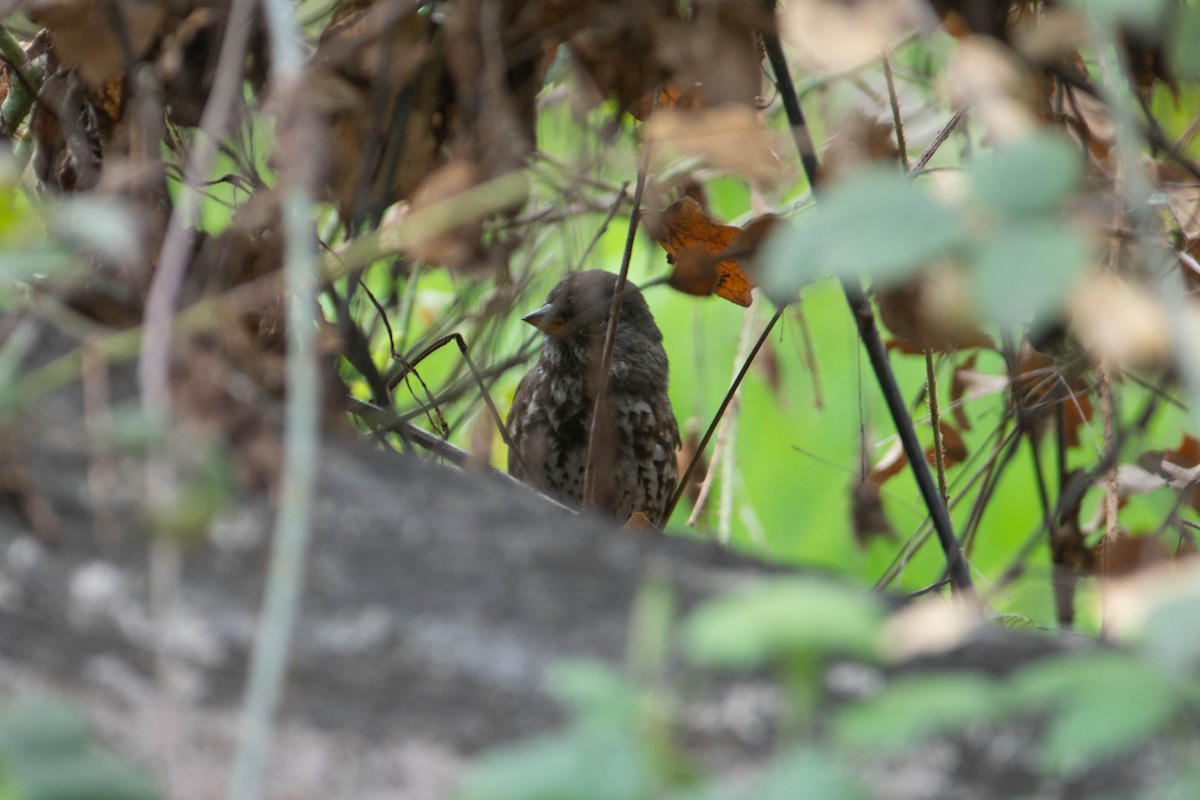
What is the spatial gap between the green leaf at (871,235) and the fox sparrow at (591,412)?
2284 mm

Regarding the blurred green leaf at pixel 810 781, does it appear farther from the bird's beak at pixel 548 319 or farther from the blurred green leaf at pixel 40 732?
the bird's beak at pixel 548 319

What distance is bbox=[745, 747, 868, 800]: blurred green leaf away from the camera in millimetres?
687

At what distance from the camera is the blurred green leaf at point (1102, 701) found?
0.68 meters

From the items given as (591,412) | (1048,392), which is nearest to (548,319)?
(591,412)

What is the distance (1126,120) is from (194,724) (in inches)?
31.4

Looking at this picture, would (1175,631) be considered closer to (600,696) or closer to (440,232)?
(600,696)

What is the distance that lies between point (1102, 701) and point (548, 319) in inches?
93.1

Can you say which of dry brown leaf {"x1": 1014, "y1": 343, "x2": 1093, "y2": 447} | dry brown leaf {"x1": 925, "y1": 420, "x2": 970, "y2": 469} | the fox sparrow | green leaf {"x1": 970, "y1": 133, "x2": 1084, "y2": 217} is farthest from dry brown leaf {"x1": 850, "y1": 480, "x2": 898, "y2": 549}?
green leaf {"x1": 970, "y1": 133, "x2": 1084, "y2": 217}

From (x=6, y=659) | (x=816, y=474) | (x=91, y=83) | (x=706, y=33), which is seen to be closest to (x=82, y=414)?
(x=6, y=659)

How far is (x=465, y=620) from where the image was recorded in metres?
1.00

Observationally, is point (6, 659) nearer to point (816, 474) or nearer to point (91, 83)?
point (91, 83)

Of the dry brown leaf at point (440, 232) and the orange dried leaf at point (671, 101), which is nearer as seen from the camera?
the dry brown leaf at point (440, 232)

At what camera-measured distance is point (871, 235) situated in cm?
72

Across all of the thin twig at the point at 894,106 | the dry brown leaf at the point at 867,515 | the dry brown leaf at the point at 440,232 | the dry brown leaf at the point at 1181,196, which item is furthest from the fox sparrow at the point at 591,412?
the dry brown leaf at the point at 440,232
